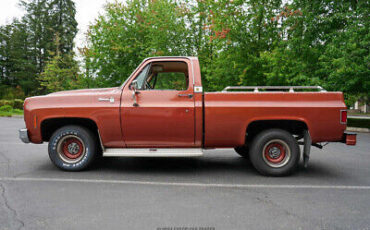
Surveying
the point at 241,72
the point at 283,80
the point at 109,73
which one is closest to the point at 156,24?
the point at 109,73

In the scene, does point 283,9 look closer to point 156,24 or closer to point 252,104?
point 156,24

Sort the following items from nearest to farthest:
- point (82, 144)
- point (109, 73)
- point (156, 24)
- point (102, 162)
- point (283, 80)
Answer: point (82, 144), point (102, 162), point (283, 80), point (156, 24), point (109, 73)

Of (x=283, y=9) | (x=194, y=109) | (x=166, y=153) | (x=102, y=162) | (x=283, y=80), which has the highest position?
(x=283, y=9)

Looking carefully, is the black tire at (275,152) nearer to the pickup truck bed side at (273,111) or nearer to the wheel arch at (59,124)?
the pickup truck bed side at (273,111)

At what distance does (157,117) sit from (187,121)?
56cm

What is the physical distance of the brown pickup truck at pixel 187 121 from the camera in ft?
15.7

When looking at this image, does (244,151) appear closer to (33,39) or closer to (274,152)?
(274,152)

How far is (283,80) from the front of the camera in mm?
13891

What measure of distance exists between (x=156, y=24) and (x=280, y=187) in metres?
17.5

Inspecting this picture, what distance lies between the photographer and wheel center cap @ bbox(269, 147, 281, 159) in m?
4.94

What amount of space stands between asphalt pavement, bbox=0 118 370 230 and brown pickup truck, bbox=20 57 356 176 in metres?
0.48

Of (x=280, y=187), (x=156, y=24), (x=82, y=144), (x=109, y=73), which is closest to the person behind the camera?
(x=280, y=187)

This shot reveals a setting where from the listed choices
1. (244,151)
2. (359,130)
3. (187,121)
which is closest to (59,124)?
(187,121)

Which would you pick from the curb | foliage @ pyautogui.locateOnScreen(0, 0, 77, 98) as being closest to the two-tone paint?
the curb
